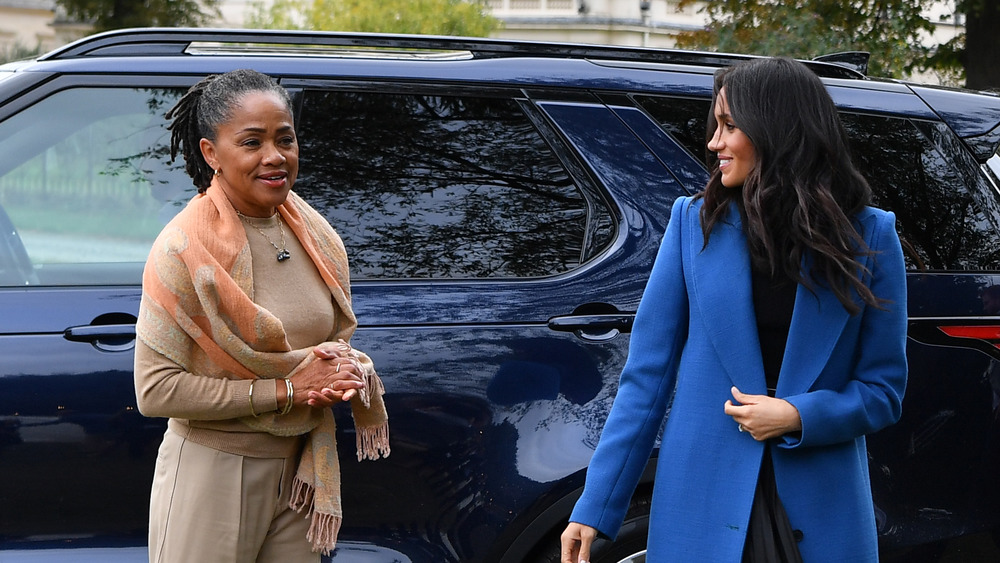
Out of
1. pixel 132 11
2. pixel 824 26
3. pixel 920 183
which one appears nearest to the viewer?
pixel 920 183

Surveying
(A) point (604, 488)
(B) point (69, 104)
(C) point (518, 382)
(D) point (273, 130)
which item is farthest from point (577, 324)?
(B) point (69, 104)

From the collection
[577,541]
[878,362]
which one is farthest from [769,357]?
[577,541]

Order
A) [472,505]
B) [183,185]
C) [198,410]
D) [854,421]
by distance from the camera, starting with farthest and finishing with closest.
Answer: [183,185]
[472,505]
[198,410]
[854,421]

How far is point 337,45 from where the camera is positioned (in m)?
3.66

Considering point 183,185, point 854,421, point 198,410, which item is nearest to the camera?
point 854,421

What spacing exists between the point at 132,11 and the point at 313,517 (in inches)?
656

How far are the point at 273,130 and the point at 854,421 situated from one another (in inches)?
53.5

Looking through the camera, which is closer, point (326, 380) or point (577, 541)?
point (577, 541)

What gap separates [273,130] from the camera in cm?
247

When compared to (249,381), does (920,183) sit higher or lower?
higher

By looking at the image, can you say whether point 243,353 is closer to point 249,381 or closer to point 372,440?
point 249,381

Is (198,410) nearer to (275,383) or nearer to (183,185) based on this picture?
(275,383)

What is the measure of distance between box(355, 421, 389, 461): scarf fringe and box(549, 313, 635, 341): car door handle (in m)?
0.60

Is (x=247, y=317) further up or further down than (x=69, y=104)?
further down
